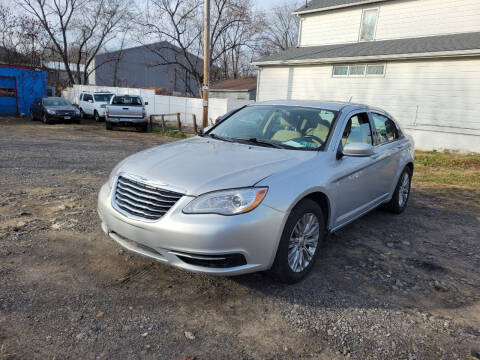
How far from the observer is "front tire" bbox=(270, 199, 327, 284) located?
2998 millimetres

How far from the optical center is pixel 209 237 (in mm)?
2648

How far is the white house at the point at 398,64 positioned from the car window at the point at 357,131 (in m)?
8.35

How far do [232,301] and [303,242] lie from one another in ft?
2.68

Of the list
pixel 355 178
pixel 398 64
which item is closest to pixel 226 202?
pixel 355 178

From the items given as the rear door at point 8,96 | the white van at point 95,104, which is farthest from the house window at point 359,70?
the rear door at point 8,96

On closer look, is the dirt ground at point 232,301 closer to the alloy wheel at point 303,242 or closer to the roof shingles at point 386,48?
the alloy wheel at point 303,242

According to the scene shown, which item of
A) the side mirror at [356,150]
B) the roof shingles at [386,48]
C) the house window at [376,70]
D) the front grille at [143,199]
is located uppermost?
the roof shingles at [386,48]

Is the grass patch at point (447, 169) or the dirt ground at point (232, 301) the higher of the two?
the grass patch at point (447, 169)

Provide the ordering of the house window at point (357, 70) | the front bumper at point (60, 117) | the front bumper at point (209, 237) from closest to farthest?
the front bumper at point (209, 237)
the house window at point (357, 70)
the front bumper at point (60, 117)

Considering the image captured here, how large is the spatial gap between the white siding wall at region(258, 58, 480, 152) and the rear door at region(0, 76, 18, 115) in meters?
17.4

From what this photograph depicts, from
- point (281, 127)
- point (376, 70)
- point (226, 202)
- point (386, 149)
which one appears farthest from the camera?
point (376, 70)

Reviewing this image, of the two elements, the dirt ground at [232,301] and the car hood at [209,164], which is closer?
the dirt ground at [232,301]

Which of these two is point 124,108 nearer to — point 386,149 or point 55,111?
point 55,111

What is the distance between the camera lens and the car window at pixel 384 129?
15.5ft
